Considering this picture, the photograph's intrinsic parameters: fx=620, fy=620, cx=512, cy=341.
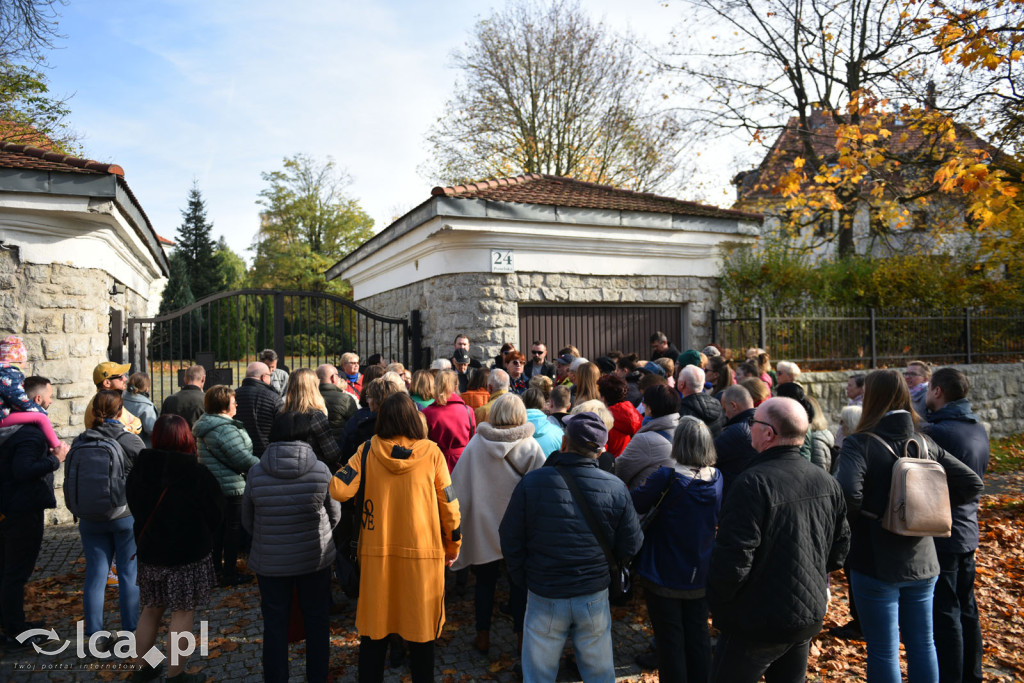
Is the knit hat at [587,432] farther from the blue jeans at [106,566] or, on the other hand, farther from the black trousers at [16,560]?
the black trousers at [16,560]

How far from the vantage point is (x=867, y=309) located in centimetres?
1188

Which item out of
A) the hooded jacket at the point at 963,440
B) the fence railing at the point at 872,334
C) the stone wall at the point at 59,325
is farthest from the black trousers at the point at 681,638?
the fence railing at the point at 872,334

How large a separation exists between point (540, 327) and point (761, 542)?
6.66 metres

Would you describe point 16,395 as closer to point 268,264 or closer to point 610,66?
point 610,66

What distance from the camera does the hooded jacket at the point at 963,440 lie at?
3.62 meters

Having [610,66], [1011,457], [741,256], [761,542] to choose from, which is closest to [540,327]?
[741,256]

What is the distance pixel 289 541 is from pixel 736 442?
277cm

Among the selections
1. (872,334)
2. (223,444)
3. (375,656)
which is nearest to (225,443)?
(223,444)

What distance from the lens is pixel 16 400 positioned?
15.2ft

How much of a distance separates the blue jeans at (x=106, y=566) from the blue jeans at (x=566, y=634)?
9.39 ft

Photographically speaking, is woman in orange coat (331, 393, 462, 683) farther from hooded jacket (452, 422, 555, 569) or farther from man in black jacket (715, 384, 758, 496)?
man in black jacket (715, 384, 758, 496)

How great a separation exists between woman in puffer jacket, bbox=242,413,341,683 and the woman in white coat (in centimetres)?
94

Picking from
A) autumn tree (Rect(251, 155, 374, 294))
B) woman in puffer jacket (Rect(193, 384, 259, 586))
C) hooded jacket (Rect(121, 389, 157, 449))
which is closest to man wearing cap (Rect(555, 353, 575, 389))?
woman in puffer jacket (Rect(193, 384, 259, 586))

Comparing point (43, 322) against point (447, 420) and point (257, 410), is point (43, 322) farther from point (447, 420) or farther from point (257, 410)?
point (447, 420)
